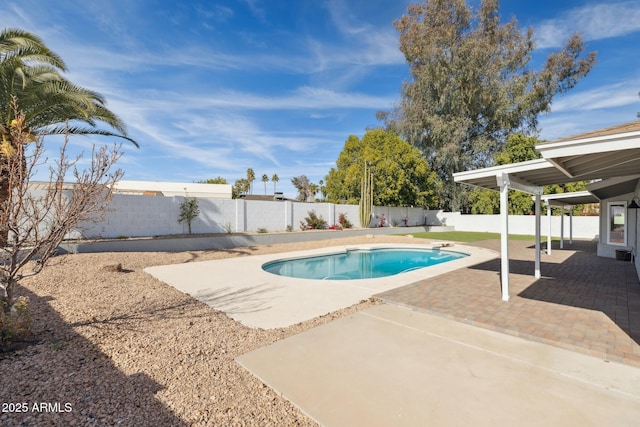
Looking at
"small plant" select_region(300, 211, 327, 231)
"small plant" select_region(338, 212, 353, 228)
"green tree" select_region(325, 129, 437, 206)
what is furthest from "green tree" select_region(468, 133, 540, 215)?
"small plant" select_region(300, 211, 327, 231)

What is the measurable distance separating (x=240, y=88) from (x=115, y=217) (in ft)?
30.6

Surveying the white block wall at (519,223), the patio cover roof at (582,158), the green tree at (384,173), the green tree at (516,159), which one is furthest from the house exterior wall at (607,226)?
the green tree at (384,173)

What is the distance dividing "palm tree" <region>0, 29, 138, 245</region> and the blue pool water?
7.72m

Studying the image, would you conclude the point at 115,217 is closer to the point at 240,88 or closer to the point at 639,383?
the point at 240,88

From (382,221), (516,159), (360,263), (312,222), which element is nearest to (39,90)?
(360,263)

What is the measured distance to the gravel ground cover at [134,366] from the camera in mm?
2547

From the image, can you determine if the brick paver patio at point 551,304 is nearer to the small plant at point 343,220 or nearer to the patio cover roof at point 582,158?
the patio cover roof at point 582,158

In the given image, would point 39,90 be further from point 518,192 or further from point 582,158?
point 518,192

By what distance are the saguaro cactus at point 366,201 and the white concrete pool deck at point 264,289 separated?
13.2 metres

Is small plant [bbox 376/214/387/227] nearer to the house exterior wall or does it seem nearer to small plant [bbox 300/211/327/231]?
small plant [bbox 300/211/327/231]

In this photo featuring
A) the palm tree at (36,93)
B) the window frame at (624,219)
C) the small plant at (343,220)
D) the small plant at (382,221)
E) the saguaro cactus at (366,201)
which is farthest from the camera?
the small plant at (382,221)

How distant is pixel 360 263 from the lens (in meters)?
13.3

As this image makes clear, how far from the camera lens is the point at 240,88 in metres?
16.7

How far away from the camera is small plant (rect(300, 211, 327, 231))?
2011 cm
